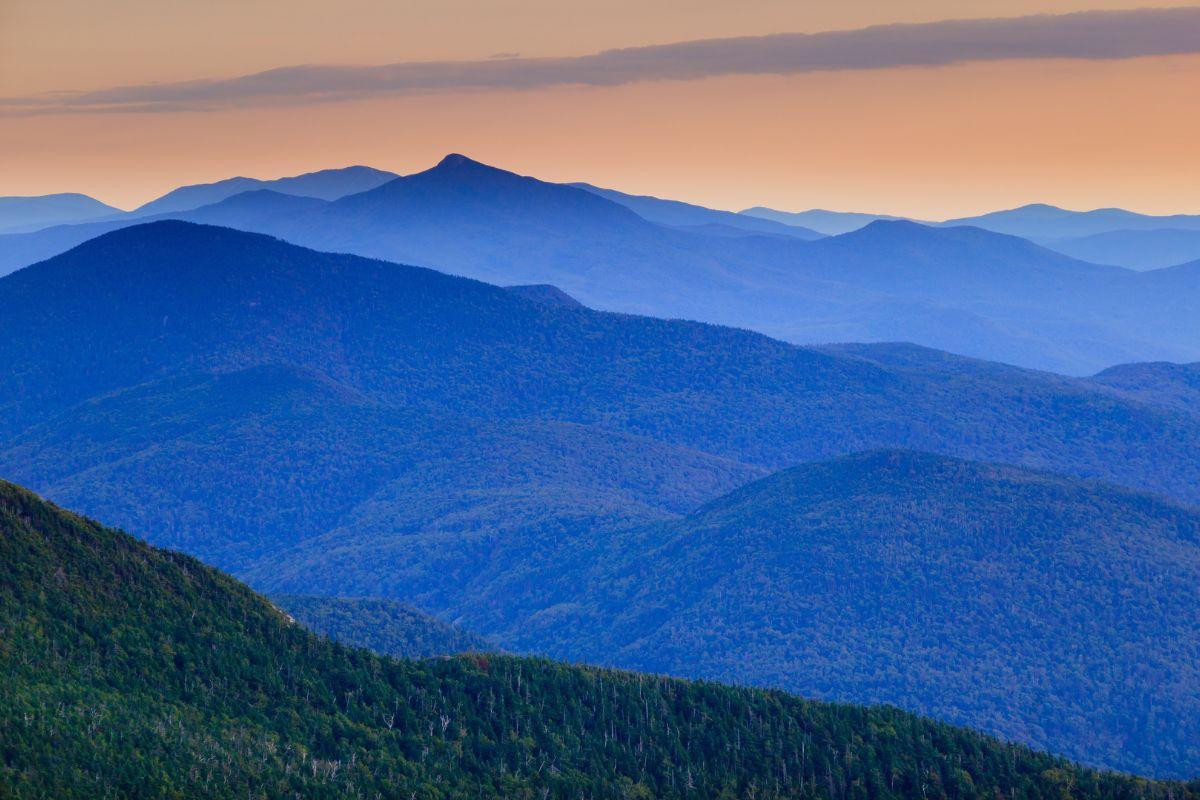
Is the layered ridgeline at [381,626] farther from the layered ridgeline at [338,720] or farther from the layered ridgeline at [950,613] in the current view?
the layered ridgeline at [338,720]

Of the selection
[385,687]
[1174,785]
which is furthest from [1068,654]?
[385,687]

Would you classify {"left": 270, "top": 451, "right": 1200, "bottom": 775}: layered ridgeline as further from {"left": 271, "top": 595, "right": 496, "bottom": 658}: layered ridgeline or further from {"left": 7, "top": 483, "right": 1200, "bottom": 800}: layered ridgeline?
{"left": 7, "top": 483, "right": 1200, "bottom": 800}: layered ridgeline

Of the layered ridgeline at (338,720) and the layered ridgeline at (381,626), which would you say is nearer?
the layered ridgeline at (338,720)

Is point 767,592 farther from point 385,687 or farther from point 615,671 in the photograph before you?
point 385,687

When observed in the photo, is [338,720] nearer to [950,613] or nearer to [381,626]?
[381,626]

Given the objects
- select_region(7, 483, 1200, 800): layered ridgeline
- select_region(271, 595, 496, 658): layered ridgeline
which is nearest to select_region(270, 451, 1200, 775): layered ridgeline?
select_region(271, 595, 496, 658): layered ridgeline

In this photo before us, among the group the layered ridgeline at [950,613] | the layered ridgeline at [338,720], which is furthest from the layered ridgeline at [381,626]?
the layered ridgeline at [338,720]
